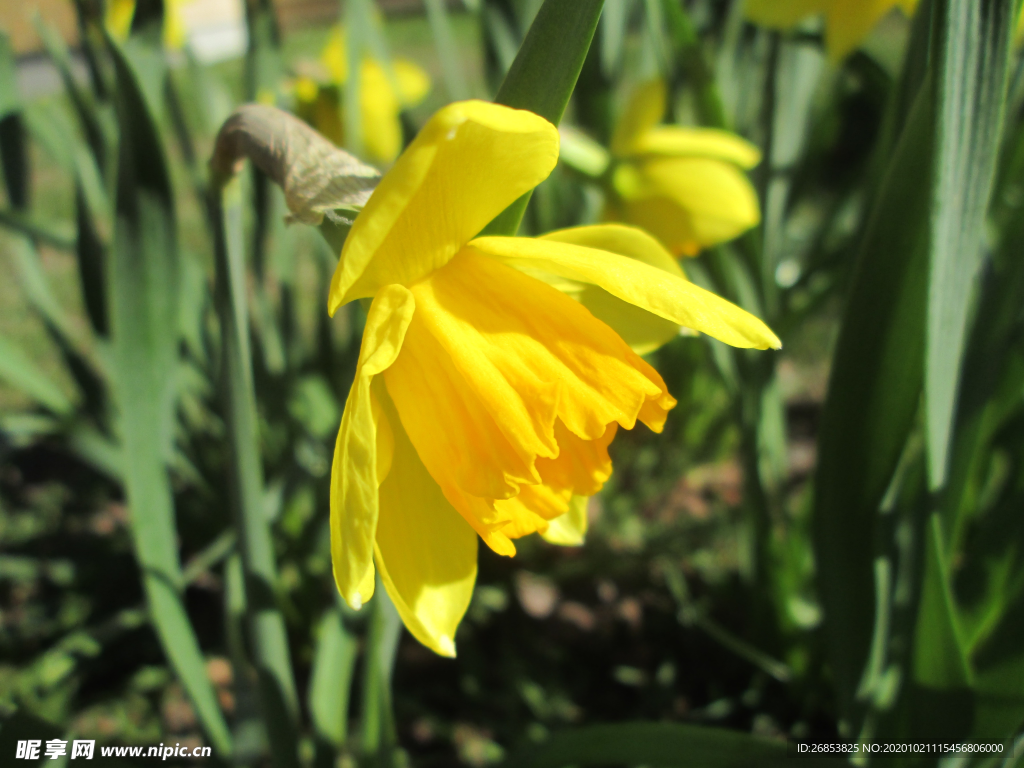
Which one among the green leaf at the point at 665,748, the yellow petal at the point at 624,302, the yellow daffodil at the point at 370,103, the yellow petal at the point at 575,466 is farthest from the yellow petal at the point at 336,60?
the green leaf at the point at 665,748

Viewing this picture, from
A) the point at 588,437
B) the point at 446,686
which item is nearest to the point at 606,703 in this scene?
the point at 446,686

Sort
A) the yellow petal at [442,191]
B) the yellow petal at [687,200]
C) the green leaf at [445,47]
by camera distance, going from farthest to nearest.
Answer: the green leaf at [445,47], the yellow petal at [687,200], the yellow petal at [442,191]

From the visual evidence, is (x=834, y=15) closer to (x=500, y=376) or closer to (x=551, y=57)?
(x=551, y=57)

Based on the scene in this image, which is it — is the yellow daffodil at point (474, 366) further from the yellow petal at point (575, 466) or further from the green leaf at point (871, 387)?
the green leaf at point (871, 387)

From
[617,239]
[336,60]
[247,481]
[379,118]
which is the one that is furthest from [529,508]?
[336,60]

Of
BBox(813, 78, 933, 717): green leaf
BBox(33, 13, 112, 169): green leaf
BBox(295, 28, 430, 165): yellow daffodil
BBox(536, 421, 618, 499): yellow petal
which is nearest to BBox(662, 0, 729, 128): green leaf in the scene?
BBox(813, 78, 933, 717): green leaf
